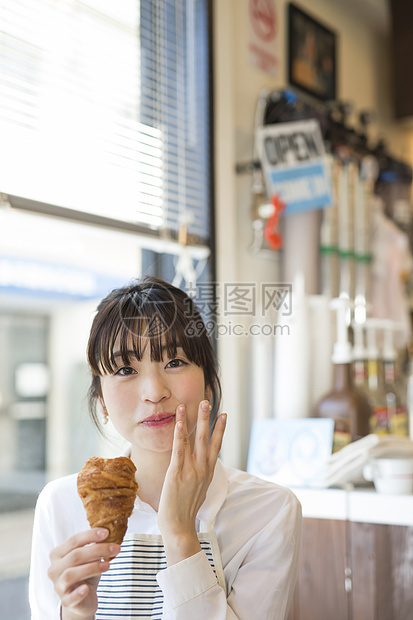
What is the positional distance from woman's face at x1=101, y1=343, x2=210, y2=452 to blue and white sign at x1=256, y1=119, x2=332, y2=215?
1.12 meters

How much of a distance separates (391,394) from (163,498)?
58.4 inches

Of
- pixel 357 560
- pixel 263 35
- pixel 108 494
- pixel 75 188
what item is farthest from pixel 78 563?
pixel 263 35

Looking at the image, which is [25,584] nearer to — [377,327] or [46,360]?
[46,360]

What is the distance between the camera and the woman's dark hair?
1.07 meters

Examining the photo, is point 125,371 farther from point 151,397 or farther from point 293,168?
point 293,168

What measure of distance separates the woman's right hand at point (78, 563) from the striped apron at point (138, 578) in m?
0.19

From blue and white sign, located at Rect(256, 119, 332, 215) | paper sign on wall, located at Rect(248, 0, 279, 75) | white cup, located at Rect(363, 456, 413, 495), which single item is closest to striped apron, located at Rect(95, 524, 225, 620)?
white cup, located at Rect(363, 456, 413, 495)

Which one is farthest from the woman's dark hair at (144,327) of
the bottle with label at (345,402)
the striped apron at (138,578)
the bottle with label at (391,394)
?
the bottle with label at (391,394)

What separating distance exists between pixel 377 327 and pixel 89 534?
1.74 meters

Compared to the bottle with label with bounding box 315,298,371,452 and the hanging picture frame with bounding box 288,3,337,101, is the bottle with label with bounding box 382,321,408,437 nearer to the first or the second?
the bottle with label with bounding box 315,298,371,452

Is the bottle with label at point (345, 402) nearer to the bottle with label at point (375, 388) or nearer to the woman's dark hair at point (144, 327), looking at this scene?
the bottle with label at point (375, 388)

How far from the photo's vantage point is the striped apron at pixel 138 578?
106 cm

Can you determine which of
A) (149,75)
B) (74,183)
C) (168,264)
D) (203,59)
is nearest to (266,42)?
(203,59)

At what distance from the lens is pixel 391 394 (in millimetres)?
2270
